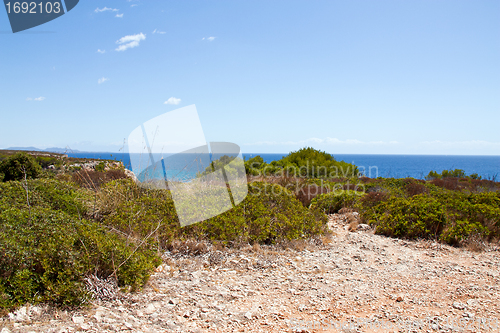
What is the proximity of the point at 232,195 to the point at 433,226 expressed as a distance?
352 centimetres

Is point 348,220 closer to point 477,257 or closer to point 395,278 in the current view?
point 477,257

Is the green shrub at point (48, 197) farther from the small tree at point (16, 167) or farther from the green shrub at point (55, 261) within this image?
the small tree at point (16, 167)

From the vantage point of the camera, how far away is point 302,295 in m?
3.01

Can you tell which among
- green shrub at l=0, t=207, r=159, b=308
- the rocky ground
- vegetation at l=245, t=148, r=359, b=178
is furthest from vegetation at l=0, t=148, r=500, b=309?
vegetation at l=245, t=148, r=359, b=178

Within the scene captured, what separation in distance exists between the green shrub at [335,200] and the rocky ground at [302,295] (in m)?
2.21

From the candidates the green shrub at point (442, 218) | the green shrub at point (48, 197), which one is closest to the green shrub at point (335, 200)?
the green shrub at point (442, 218)

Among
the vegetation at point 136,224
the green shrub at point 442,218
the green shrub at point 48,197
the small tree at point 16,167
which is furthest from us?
the small tree at point 16,167

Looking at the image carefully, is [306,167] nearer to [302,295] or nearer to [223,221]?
[223,221]

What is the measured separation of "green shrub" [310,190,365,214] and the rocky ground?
7.26 ft

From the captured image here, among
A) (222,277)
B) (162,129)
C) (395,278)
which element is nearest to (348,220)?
(395,278)

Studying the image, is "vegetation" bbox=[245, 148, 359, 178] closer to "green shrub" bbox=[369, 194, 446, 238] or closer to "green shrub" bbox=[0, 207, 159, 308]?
"green shrub" bbox=[369, 194, 446, 238]

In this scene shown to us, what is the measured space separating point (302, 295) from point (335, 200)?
161 inches

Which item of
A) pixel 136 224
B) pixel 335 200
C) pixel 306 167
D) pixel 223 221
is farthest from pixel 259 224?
pixel 306 167

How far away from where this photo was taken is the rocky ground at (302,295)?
2.46m
